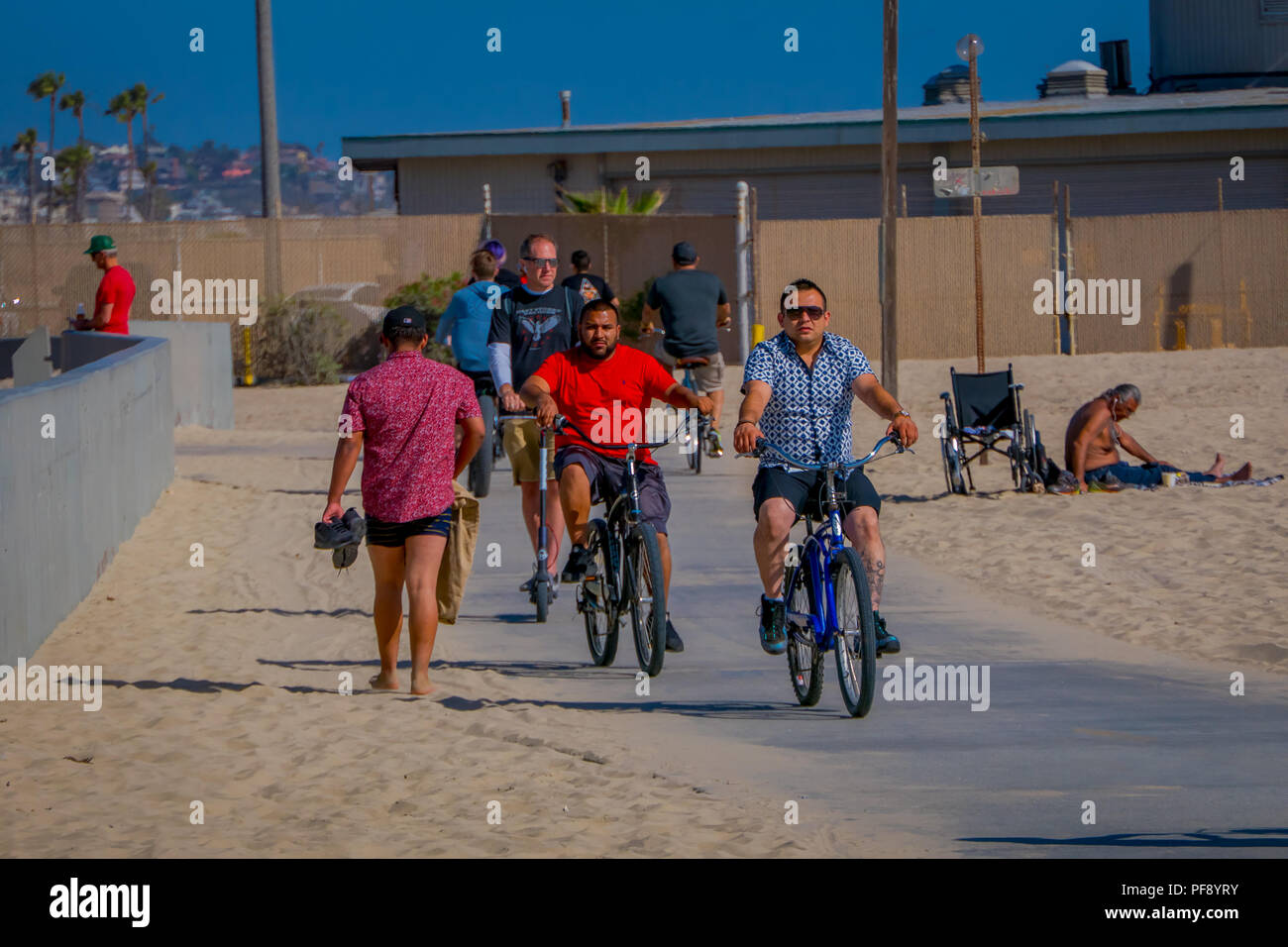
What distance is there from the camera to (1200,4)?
131ft

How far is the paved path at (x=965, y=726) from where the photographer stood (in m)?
5.69

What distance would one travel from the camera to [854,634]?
7.11 m

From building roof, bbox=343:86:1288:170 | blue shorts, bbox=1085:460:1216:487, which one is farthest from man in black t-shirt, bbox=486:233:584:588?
building roof, bbox=343:86:1288:170

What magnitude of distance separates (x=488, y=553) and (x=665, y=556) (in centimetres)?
386

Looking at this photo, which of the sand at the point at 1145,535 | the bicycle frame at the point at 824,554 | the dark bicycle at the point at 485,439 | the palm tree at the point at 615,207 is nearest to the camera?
the bicycle frame at the point at 824,554

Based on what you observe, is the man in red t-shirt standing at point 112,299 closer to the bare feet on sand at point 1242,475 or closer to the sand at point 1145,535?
the sand at point 1145,535

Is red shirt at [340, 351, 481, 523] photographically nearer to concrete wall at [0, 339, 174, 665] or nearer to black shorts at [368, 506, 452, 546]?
black shorts at [368, 506, 452, 546]

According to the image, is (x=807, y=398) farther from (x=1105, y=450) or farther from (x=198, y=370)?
(x=198, y=370)

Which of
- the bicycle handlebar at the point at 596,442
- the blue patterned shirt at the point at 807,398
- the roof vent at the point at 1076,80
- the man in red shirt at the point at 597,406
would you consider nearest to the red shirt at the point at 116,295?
the man in red shirt at the point at 597,406

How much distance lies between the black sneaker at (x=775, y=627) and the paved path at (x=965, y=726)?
295 mm

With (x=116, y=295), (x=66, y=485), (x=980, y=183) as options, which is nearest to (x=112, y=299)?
(x=116, y=295)

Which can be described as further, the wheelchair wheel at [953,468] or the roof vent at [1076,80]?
the roof vent at [1076,80]

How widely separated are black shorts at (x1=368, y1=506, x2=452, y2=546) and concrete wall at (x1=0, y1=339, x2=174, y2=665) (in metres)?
1.66
